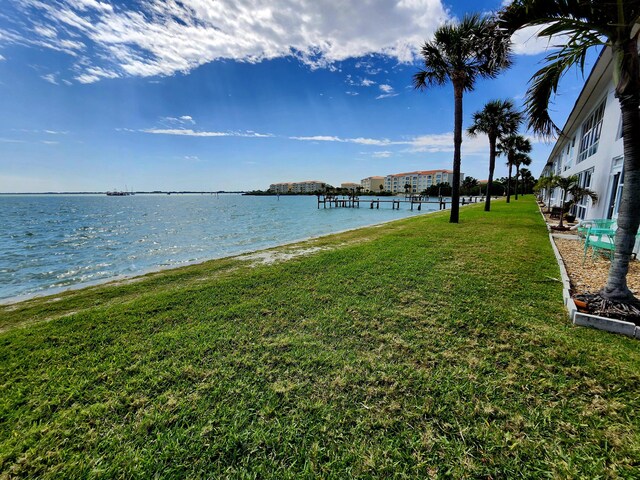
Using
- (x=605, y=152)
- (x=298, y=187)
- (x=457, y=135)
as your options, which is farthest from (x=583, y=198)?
(x=298, y=187)

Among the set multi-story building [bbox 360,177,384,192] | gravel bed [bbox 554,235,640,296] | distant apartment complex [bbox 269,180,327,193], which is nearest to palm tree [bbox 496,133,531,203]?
gravel bed [bbox 554,235,640,296]

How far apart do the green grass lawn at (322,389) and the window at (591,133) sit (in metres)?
12.4

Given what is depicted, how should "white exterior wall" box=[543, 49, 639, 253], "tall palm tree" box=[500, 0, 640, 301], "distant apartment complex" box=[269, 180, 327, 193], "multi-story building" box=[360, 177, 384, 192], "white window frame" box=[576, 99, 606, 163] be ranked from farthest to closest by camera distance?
"distant apartment complex" box=[269, 180, 327, 193], "multi-story building" box=[360, 177, 384, 192], "white window frame" box=[576, 99, 606, 163], "white exterior wall" box=[543, 49, 639, 253], "tall palm tree" box=[500, 0, 640, 301]

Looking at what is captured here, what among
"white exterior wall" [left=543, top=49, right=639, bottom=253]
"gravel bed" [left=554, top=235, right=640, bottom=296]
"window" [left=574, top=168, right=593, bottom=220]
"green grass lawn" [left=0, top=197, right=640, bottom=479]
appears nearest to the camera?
"green grass lawn" [left=0, top=197, right=640, bottom=479]

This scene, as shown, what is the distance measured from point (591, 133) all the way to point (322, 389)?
61.1ft

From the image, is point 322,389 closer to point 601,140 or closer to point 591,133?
point 601,140

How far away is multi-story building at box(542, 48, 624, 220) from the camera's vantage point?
9.35 m

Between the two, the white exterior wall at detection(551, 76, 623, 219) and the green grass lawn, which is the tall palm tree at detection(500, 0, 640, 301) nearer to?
the green grass lawn

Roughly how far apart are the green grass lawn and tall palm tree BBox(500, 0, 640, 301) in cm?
115

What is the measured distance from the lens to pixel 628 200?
148 inches

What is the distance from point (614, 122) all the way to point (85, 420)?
1540 centimetres

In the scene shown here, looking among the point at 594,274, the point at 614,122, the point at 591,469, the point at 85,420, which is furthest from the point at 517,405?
the point at 614,122

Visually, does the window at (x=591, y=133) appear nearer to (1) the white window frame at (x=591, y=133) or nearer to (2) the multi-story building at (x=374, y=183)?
(1) the white window frame at (x=591, y=133)

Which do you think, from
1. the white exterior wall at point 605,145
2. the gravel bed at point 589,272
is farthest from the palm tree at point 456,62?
the gravel bed at point 589,272
